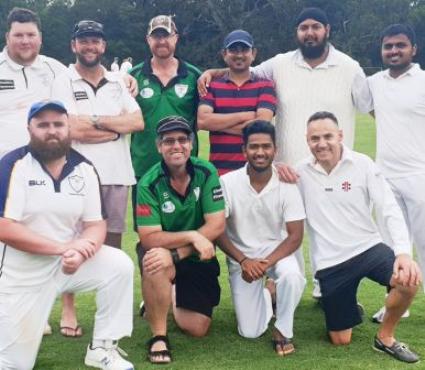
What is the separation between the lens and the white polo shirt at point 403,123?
6164 mm

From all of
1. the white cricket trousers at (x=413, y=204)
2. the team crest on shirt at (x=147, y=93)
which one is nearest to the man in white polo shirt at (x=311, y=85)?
the team crest on shirt at (x=147, y=93)

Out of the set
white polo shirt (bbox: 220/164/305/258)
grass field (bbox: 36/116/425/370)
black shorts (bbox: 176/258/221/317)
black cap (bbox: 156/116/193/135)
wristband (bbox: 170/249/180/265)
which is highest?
black cap (bbox: 156/116/193/135)

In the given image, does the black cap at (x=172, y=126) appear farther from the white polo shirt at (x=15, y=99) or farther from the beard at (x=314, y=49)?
the beard at (x=314, y=49)

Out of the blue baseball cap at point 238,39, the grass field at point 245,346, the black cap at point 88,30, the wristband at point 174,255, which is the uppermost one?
the black cap at point 88,30

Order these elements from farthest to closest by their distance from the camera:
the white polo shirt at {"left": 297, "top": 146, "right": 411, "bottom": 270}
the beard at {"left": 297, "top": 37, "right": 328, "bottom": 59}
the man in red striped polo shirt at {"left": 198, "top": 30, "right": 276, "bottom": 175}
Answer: the beard at {"left": 297, "top": 37, "right": 328, "bottom": 59}, the man in red striped polo shirt at {"left": 198, "top": 30, "right": 276, "bottom": 175}, the white polo shirt at {"left": 297, "top": 146, "right": 411, "bottom": 270}

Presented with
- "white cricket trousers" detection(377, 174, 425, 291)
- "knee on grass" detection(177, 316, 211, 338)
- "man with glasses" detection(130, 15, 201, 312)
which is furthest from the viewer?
"man with glasses" detection(130, 15, 201, 312)

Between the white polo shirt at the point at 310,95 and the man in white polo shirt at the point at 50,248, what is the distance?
2.09 m

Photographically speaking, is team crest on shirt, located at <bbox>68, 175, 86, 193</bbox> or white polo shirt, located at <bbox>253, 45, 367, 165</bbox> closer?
team crest on shirt, located at <bbox>68, 175, 86, 193</bbox>

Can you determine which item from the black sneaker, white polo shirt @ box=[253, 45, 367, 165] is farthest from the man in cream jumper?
the black sneaker

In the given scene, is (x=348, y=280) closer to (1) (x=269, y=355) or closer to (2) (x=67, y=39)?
(1) (x=269, y=355)

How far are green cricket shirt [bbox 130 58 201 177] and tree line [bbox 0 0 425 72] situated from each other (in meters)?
53.1

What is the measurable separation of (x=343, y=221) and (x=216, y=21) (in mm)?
62298

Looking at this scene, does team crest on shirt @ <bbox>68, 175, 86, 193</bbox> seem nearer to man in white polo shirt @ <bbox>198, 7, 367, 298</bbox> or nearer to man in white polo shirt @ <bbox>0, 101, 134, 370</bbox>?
man in white polo shirt @ <bbox>0, 101, 134, 370</bbox>

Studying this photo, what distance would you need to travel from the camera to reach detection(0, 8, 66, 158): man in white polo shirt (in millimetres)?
5785
